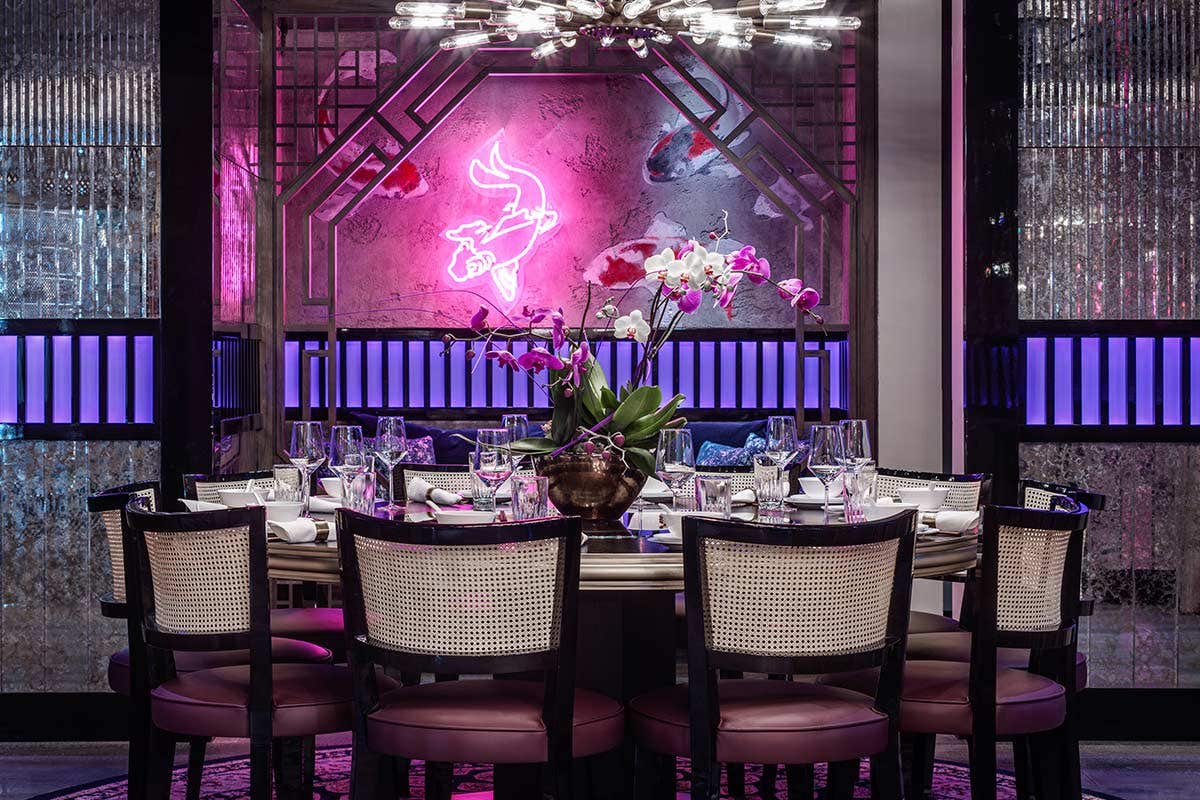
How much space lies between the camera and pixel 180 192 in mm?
4570

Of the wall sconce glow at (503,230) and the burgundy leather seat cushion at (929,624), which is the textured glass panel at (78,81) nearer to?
the wall sconce glow at (503,230)

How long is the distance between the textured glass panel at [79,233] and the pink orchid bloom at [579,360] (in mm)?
2197

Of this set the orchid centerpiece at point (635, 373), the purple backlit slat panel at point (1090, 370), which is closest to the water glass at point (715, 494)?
the orchid centerpiece at point (635, 373)

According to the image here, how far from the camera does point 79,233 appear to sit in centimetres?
459

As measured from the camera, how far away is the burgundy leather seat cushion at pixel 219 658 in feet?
9.84

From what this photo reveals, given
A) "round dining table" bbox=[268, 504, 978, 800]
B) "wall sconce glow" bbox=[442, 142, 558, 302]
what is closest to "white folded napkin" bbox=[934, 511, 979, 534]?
"round dining table" bbox=[268, 504, 978, 800]

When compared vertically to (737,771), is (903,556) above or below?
above

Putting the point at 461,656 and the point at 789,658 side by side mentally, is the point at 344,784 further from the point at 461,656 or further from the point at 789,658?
the point at 789,658

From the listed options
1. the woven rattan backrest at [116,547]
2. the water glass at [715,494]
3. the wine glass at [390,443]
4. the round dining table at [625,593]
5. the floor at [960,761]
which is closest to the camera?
the round dining table at [625,593]

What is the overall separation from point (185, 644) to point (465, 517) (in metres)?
0.67

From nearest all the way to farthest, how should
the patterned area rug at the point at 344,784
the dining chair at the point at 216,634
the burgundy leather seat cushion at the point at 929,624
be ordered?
1. the dining chair at the point at 216,634
2. the burgundy leather seat cushion at the point at 929,624
3. the patterned area rug at the point at 344,784

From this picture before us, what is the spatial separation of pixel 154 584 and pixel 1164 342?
361 cm

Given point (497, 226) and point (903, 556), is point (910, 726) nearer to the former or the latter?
point (903, 556)

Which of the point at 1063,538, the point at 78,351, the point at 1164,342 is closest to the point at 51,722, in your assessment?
the point at 78,351
